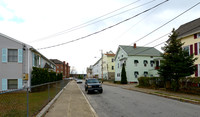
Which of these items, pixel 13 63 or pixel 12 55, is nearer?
pixel 13 63

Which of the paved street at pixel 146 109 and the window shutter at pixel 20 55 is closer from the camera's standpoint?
the paved street at pixel 146 109

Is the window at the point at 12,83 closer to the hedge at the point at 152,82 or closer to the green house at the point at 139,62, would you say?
the hedge at the point at 152,82

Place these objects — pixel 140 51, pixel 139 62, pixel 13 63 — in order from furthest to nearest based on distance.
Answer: pixel 140 51 → pixel 139 62 → pixel 13 63

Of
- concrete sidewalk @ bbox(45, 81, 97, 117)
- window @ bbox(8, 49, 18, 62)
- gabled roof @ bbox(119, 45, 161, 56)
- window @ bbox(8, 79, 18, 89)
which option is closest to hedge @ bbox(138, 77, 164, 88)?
concrete sidewalk @ bbox(45, 81, 97, 117)

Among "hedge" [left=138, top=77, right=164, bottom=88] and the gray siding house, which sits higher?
the gray siding house

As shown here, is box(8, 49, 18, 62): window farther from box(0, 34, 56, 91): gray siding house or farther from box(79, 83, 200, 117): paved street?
box(79, 83, 200, 117): paved street

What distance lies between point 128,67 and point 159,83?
1769 cm

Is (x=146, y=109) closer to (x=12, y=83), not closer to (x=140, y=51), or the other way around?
(x=12, y=83)

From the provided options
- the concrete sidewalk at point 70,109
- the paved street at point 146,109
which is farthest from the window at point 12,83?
the paved street at point 146,109

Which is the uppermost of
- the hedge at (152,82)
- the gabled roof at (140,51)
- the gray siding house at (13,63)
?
the gabled roof at (140,51)

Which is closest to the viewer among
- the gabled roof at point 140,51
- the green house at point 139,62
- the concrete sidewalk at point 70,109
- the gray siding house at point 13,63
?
the concrete sidewalk at point 70,109

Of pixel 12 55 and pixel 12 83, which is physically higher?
pixel 12 55

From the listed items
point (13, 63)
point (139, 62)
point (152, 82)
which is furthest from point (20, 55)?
point (139, 62)

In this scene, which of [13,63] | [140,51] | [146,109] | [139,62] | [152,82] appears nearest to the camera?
[146,109]
